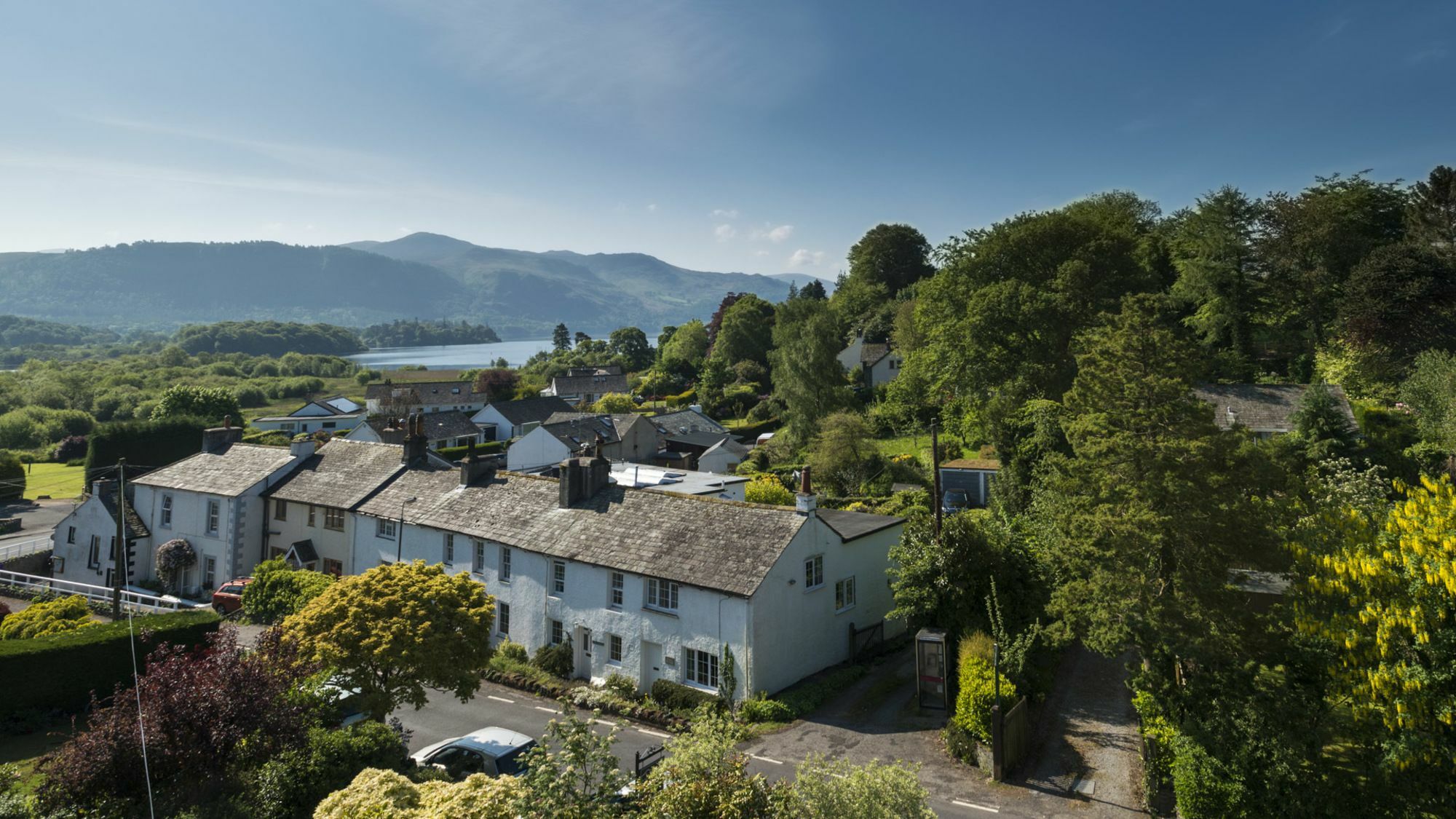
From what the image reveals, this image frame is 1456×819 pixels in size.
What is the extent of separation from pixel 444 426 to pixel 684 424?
92.6ft

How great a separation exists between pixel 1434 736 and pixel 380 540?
1444 inches

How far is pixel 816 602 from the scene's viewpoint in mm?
26609

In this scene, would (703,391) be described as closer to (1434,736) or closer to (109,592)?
(109,592)

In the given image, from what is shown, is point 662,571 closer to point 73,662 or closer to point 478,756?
point 478,756

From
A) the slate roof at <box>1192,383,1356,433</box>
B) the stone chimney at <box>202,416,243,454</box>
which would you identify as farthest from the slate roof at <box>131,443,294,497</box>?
the slate roof at <box>1192,383,1356,433</box>

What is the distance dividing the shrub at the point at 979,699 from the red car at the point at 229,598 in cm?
3217

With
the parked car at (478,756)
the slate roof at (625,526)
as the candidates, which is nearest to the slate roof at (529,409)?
the slate roof at (625,526)

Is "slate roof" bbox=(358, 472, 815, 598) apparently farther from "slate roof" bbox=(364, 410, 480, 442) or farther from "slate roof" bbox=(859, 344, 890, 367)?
"slate roof" bbox=(859, 344, 890, 367)

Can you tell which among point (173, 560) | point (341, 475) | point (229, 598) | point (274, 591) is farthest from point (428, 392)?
point (274, 591)

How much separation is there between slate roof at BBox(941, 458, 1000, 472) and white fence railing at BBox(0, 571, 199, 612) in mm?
43243

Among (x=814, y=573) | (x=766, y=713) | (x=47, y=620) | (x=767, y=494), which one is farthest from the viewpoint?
(x=767, y=494)

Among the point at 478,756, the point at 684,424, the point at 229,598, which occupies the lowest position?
the point at 478,756

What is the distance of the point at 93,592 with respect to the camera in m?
37.0

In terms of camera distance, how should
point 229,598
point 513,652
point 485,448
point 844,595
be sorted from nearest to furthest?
point 844,595 → point 513,652 → point 229,598 → point 485,448
